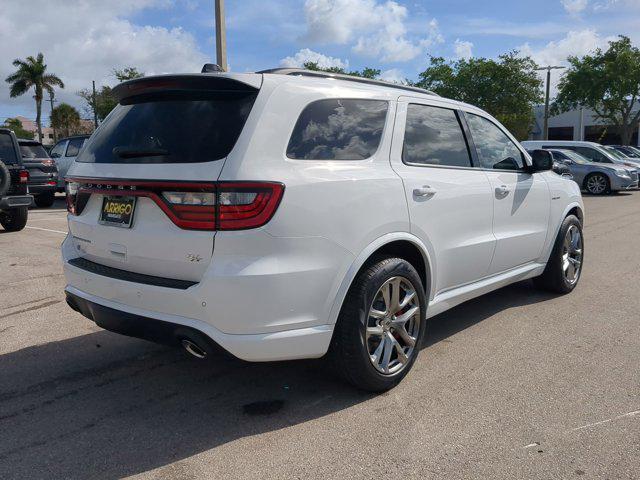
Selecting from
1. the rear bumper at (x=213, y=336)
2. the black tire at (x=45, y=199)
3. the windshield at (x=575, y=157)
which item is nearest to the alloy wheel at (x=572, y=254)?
the rear bumper at (x=213, y=336)

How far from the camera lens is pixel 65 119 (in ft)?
219

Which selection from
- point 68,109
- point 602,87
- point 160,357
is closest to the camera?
point 160,357

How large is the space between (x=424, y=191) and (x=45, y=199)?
1403cm

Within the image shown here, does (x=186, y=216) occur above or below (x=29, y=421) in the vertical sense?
above

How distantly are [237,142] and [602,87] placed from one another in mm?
36007

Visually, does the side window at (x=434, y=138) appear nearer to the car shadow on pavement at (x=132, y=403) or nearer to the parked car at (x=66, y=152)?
the car shadow on pavement at (x=132, y=403)

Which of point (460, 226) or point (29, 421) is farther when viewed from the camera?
point (460, 226)

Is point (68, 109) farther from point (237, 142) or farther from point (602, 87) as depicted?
point (237, 142)

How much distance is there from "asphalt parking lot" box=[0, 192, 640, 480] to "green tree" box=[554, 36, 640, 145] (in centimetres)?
3285

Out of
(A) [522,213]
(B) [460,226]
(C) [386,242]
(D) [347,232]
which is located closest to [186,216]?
(D) [347,232]

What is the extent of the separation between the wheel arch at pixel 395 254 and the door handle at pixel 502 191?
44.6 inches

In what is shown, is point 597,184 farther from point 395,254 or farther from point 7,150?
point 395,254

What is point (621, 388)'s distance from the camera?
3.54 m

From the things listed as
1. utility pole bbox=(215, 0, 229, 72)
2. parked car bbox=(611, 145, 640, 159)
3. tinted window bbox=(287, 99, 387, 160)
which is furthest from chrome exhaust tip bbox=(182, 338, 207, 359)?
parked car bbox=(611, 145, 640, 159)
